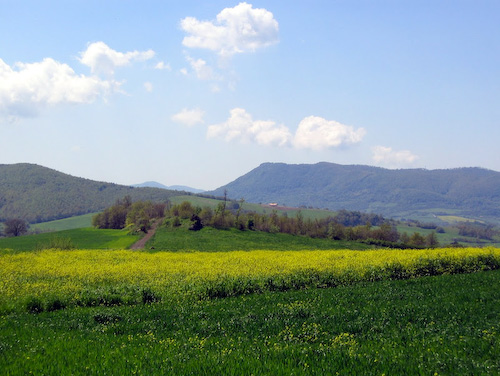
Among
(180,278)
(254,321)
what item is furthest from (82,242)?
(254,321)

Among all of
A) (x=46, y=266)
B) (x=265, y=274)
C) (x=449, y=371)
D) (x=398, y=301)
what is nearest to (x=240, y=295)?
(x=265, y=274)

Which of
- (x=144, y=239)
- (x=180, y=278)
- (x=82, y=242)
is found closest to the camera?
(x=180, y=278)

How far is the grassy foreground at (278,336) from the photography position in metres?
10.1

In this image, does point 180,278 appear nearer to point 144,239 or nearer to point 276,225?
point 144,239

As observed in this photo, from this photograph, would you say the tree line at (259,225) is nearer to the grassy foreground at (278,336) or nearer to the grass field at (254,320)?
the grass field at (254,320)

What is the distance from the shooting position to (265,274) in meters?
29.2

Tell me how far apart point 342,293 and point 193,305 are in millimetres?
9010

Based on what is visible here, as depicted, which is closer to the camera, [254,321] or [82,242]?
[254,321]

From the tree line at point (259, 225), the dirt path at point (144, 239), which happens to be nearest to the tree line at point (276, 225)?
the tree line at point (259, 225)

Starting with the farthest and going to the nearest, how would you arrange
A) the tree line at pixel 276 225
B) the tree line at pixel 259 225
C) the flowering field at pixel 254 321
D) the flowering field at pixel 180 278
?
the tree line at pixel 276 225
the tree line at pixel 259 225
the flowering field at pixel 180 278
the flowering field at pixel 254 321

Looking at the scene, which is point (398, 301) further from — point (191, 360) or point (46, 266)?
point (46, 266)

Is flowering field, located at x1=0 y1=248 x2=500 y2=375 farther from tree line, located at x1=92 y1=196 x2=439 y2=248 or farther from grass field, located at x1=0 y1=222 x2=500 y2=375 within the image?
tree line, located at x1=92 y1=196 x2=439 y2=248

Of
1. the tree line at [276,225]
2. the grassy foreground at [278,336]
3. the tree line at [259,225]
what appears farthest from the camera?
the tree line at [276,225]

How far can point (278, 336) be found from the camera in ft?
46.5
